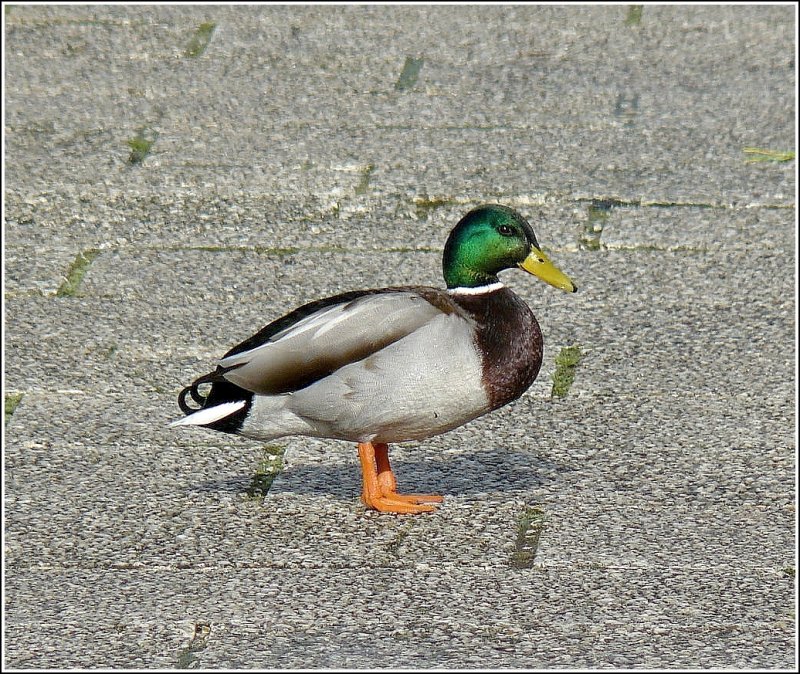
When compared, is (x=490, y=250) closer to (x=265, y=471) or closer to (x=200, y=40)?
(x=265, y=471)

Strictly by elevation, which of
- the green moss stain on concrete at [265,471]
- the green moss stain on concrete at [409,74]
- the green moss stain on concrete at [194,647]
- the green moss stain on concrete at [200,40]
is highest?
the green moss stain on concrete at [409,74]

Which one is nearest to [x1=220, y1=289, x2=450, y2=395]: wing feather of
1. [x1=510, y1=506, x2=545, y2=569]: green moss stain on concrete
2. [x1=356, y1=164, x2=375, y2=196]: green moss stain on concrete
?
[x1=510, y1=506, x2=545, y2=569]: green moss stain on concrete

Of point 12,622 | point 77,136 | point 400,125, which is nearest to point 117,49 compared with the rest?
point 77,136

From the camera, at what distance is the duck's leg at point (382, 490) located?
4.05 meters

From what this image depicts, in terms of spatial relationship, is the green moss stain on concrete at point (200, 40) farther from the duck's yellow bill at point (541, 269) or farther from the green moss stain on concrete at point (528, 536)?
the green moss stain on concrete at point (528, 536)

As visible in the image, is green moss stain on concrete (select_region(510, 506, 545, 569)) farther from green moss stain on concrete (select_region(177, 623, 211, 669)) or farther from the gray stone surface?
green moss stain on concrete (select_region(177, 623, 211, 669))

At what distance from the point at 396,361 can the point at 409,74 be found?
12.5 feet

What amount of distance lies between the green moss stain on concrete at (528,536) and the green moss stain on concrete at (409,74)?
364 centimetres

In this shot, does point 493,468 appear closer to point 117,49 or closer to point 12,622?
point 12,622

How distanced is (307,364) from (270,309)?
1.44 m

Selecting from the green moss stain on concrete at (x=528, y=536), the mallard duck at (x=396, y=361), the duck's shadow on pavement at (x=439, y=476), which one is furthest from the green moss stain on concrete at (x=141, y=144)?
the green moss stain on concrete at (x=528, y=536)

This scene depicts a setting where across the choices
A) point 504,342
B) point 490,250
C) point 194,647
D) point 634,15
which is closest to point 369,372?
point 504,342

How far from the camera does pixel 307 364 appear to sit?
391cm

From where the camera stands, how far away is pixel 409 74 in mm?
7383
